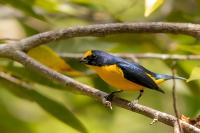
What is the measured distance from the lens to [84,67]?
1831mm

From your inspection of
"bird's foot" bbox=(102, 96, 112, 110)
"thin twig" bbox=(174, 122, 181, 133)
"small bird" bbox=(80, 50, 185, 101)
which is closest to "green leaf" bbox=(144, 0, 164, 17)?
"small bird" bbox=(80, 50, 185, 101)

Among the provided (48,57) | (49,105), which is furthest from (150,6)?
(49,105)

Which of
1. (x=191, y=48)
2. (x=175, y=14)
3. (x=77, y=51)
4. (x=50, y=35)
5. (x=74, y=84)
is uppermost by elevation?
(x=175, y=14)

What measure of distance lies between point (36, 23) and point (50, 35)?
50.3 inches

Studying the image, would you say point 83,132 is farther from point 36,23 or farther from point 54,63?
point 36,23

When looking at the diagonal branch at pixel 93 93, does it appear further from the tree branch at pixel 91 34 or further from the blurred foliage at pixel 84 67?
the blurred foliage at pixel 84 67

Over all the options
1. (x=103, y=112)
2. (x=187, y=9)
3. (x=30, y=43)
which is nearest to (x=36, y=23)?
(x=103, y=112)

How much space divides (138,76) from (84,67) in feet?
1.97

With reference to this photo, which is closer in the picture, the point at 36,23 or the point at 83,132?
the point at 83,132

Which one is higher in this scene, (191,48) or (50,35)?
(191,48)

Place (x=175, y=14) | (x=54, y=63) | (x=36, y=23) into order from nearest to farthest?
(x=54, y=63) → (x=175, y=14) → (x=36, y=23)

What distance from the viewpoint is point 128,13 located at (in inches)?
82.7

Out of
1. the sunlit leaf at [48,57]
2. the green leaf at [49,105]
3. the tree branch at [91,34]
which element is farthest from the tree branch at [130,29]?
the green leaf at [49,105]

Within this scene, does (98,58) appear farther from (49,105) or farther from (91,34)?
(49,105)
